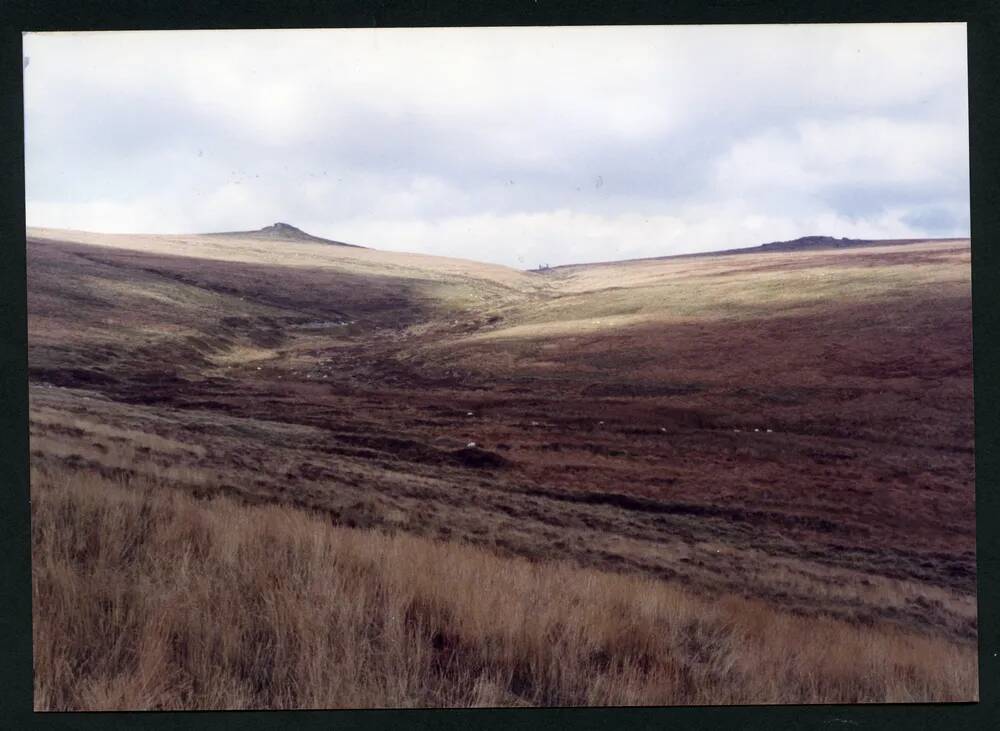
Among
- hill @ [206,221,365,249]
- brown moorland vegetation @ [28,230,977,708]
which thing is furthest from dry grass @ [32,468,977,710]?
hill @ [206,221,365,249]

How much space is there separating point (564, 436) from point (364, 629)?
172 cm

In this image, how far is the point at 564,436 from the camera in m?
4.95

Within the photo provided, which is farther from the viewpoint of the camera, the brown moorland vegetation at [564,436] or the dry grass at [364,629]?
the brown moorland vegetation at [564,436]

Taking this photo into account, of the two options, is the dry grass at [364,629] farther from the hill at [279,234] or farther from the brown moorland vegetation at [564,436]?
Result: the hill at [279,234]

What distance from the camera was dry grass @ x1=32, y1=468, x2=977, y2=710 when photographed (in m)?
4.13

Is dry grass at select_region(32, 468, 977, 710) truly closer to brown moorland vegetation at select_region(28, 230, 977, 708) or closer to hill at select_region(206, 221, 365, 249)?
brown moorland vegetation at select_region(28, 230, 977, 708)

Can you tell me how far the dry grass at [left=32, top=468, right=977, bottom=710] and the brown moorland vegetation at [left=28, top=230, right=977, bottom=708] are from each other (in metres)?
0.02

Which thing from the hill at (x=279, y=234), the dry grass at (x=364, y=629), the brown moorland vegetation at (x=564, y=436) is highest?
the hill at (x=279, y=234)

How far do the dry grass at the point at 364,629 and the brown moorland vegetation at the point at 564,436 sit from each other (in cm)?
2

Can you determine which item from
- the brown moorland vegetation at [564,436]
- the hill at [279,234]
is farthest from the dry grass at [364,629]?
the hill at [279,234]

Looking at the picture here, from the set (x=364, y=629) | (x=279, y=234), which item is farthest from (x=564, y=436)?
(x=279, y=234)

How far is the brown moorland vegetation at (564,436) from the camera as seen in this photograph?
4488 millimetres

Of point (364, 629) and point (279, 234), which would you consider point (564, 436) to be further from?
point (279, 234)

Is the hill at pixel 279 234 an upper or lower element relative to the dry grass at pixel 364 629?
upper
